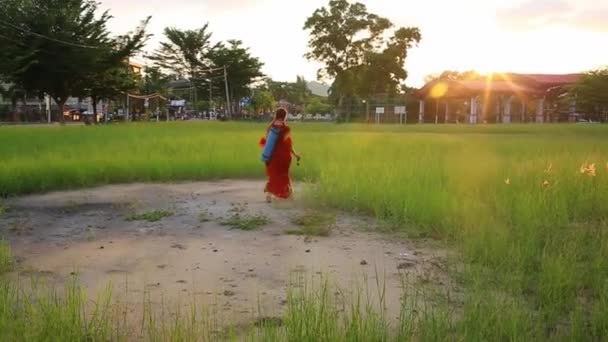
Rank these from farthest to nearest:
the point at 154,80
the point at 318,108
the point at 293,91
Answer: the point at 293,91 < the point at 318,108 < the point at 154,80

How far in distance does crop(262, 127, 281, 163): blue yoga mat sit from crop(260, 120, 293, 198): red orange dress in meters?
0.04

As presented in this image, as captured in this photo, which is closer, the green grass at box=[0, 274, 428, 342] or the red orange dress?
the green grass at box=[0, 274, 428, 342]

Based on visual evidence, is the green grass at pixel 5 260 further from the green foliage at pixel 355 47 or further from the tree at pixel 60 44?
the green foliage at pixel 355 47

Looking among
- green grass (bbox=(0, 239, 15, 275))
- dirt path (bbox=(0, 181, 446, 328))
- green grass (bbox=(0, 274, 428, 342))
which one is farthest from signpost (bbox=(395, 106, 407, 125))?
green grass (bbox=(0, 274, 428, 342))

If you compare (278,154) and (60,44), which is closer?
(278,154)

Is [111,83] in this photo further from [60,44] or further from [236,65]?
[236,65]

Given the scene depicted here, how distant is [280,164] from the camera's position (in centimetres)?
823

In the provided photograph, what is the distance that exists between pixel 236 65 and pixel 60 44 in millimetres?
25497

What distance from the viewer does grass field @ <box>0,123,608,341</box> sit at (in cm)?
342

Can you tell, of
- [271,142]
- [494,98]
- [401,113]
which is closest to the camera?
[271,142]

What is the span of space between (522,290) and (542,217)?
2.15 meters

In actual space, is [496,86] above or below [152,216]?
above

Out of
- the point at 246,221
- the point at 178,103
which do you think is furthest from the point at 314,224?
the point at 178,103

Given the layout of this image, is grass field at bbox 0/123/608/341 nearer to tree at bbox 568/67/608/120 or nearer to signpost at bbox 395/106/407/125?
signpost at bbox 395/106/407/125
